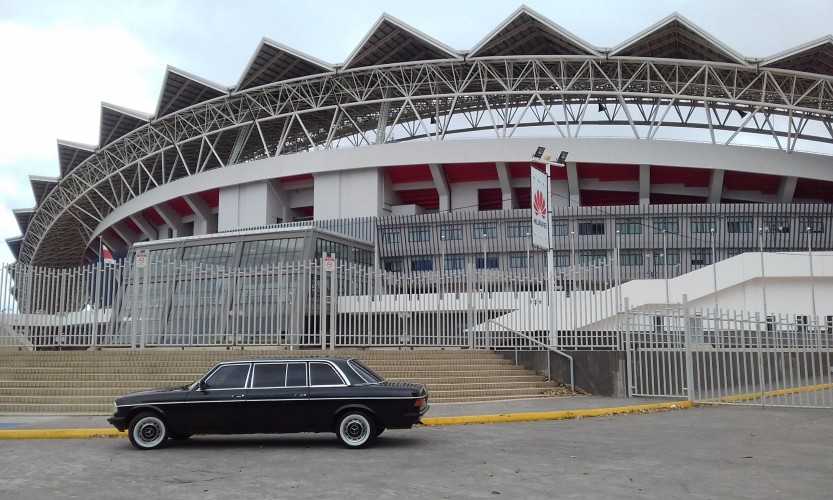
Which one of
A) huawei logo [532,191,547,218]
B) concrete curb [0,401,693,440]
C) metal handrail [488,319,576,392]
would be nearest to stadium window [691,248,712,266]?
huawei logo [532,191,547,218]

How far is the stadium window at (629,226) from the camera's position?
170 ft

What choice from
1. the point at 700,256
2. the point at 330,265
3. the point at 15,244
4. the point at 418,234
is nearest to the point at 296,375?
the point at 330,265

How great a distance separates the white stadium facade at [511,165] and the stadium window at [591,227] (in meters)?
0.08


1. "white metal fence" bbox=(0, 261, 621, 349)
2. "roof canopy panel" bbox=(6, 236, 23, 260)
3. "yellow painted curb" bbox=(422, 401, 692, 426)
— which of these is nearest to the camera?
"yellow painted curb" bbox=(422, 401, 692, 426)

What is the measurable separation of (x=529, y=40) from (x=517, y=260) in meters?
16.4

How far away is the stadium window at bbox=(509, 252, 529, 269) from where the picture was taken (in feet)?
176

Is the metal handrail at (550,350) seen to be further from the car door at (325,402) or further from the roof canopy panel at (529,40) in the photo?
the roof canopy panel at (529,40)

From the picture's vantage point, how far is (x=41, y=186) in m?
87.6

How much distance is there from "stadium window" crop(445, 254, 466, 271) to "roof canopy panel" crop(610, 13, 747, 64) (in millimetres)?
18279

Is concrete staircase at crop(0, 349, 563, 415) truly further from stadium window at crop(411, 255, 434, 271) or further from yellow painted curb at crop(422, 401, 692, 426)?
stadium window at crop(411, 255, 434, 271)

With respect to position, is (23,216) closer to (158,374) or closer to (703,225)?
(703,225)

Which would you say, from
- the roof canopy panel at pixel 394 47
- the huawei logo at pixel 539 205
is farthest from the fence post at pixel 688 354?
the roof canopy panel at pixel 394 47

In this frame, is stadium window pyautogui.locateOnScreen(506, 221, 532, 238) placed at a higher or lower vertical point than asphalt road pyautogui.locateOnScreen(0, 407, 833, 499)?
higher

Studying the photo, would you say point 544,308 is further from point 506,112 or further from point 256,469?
point 506,112
